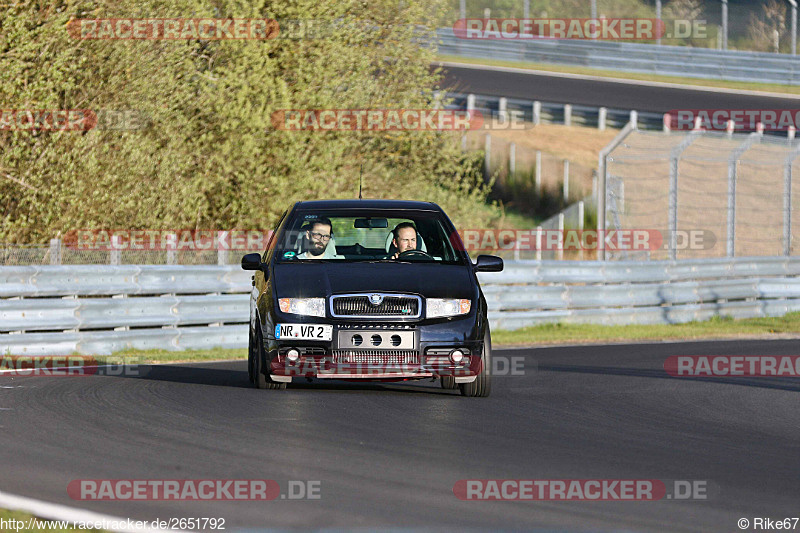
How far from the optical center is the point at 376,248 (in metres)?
11.6

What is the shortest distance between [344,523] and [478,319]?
4941 mm

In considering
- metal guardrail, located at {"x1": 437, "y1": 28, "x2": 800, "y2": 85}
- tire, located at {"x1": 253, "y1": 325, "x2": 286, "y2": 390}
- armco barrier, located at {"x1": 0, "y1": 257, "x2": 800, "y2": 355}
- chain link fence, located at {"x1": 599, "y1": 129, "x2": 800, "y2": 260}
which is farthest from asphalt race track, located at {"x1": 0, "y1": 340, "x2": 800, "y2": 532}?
metal guardrail, located at {"x1": 437, "y1": 28, "x2": 800, "y2": 85}

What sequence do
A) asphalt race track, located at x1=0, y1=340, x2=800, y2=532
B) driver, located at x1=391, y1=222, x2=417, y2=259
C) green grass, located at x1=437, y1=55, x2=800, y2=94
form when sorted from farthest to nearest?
green grass, located at x1=437, y1=55, x2=800, y2=94 < driver, located at x1=391, y1=222, x2=417, y2=259 < asphalt race track, located at x1=0, y1=340, x2=800, y2=532

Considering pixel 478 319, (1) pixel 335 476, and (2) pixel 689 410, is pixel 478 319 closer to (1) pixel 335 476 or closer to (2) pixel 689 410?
(2) pixel 689 410

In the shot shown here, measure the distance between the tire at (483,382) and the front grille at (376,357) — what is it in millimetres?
664

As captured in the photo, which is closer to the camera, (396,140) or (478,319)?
(478,319)

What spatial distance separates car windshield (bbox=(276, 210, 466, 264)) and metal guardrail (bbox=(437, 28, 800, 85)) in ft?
115

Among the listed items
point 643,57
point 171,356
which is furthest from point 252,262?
point 643,57

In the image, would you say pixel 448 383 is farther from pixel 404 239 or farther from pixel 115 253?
pixel 115 253

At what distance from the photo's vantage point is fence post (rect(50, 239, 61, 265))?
1610 cm

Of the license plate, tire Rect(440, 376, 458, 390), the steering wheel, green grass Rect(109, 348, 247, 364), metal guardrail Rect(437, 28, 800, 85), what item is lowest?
green grass Rect(109, 348, 247, 364)

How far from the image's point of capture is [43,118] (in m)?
19.8

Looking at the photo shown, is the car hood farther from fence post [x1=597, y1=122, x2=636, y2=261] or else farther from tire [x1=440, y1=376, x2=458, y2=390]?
fence post [x1=597, y1=122, x2=636, y2=261]

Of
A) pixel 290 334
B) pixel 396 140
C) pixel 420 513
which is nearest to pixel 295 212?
pixel 290 334
